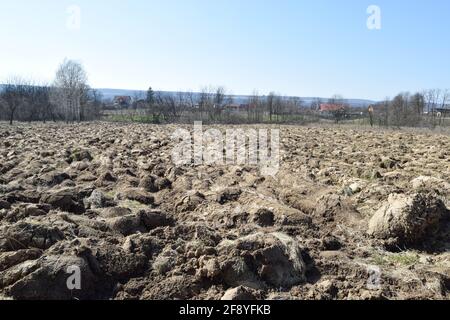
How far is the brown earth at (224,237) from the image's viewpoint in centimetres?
393

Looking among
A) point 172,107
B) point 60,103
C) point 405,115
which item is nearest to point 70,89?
point 60,103

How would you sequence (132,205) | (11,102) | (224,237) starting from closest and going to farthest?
(224,237) → (132,205) → (11,102)

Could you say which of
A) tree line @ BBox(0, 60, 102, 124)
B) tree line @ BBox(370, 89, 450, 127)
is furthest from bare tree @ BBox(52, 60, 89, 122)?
tree line @ BBox(370, 89, 450, 127)

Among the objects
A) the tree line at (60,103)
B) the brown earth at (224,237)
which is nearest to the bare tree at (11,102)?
the tree line at (60,103)

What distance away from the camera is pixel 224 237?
197 inches

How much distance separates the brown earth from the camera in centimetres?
393

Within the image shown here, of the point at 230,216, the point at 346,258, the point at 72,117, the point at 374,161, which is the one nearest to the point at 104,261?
the point at 230,216

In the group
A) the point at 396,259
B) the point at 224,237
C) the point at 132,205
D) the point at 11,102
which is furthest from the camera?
the point at 11,102
